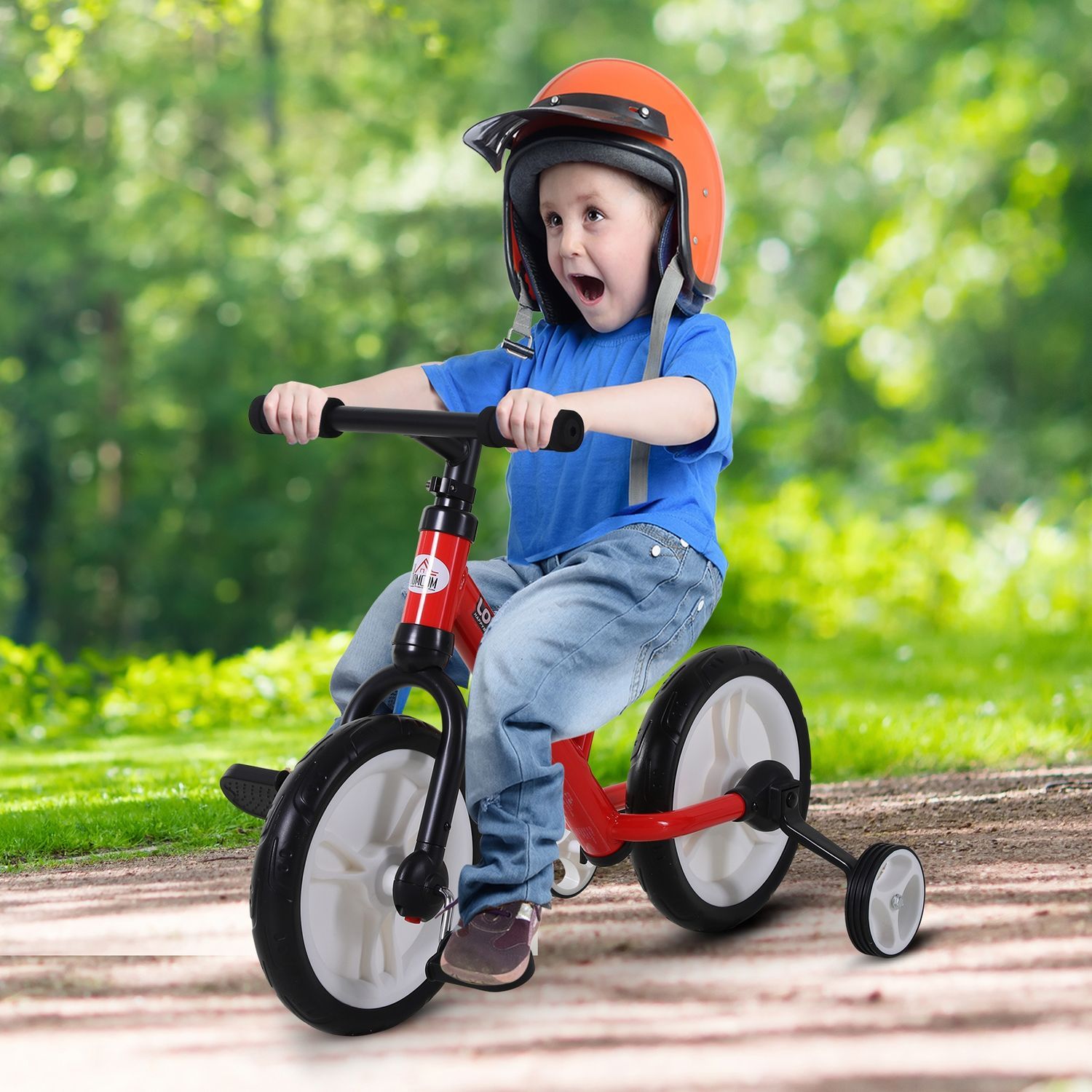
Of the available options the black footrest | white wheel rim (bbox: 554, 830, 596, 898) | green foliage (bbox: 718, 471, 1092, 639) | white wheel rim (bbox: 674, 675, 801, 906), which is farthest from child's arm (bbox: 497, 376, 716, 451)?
green foliage (bbox: 718, 471, 1092, 639)

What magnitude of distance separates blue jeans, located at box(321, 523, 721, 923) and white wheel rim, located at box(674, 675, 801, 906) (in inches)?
11.5

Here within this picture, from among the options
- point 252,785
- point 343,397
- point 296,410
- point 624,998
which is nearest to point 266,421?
point 296,410

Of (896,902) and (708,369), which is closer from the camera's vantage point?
(708,369)

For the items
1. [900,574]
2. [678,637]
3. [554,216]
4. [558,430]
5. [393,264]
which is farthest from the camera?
[393,264]

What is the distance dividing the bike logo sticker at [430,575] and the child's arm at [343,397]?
0.91ft

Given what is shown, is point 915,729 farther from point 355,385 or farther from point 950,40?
point 950,40

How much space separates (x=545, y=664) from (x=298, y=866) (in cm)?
50

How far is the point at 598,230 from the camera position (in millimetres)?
2508

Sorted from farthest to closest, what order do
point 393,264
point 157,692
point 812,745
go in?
point 393,264 → point 157,692 → point 812,745

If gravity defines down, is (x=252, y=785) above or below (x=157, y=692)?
above

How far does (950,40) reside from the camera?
13.1 metres

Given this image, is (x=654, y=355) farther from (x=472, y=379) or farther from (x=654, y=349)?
(x=472, y=379)

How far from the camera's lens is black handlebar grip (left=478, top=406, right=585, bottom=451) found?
77.8 inches

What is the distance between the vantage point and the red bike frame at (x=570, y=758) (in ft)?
7.30
